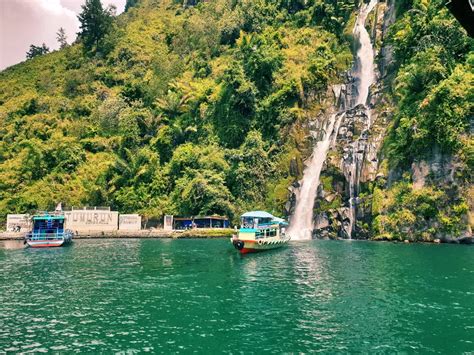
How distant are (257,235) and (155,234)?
31897 mm

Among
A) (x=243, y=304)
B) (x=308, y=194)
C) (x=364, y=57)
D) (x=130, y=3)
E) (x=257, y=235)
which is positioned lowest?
(x=243, y=304)

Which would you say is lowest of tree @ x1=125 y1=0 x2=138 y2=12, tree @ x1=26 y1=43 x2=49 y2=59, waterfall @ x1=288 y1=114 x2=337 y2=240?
waterfall @ x1=288 y1=114 x2=337 y2=240

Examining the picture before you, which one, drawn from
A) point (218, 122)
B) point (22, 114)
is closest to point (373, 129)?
point (218, 122)

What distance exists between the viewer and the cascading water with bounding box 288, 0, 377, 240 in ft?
233

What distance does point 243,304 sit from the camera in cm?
2798

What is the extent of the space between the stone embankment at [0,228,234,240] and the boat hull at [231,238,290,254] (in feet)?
70.0

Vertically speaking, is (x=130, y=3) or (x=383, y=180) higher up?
(x=130, y=3)

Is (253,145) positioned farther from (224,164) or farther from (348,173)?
(348,173)

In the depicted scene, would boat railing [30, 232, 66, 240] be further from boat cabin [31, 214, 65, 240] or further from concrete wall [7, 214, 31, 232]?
concrete wall [7, 214, 31, 232]

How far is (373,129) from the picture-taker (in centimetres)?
7262

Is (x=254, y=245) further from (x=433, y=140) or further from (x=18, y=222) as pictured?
(x=18, y=222)

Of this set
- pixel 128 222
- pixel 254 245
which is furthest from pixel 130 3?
pixel 254 245

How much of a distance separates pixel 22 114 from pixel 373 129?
9156cm

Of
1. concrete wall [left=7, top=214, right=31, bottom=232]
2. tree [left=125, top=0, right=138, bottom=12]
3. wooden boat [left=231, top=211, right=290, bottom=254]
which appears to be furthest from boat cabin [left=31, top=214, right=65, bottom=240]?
tree [left=125, top=0, right=138, bottom=12]
